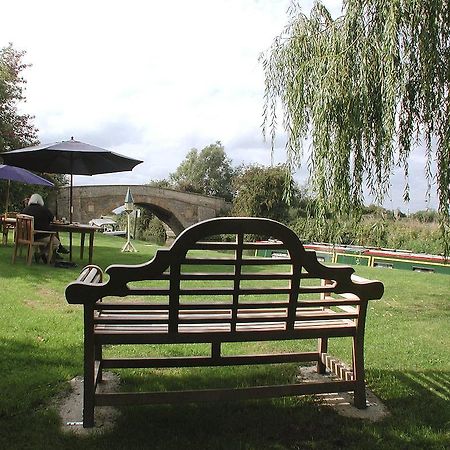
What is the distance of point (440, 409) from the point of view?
120 inches

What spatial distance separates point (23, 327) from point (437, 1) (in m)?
5.09

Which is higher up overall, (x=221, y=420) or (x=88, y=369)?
(x=88, y=369)

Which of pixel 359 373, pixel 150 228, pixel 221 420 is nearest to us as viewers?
pixel 221 420

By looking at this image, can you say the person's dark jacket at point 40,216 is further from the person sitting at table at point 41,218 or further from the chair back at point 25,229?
the chair back at point 25,229

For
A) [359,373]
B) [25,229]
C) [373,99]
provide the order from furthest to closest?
[25,229]
[373,99]
[359,373]

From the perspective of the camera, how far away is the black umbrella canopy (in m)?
8.53

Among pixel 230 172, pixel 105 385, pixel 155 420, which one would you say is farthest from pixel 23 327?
pixel 230 172

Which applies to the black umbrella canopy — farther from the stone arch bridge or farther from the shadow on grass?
the stone arch bridge

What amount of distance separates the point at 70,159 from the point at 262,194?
2213 centimetres

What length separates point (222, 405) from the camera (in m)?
2.98

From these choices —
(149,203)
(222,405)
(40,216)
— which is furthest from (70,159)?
(149,203)

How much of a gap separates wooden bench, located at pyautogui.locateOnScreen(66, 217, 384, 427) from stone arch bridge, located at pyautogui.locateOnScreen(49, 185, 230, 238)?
24.3 m

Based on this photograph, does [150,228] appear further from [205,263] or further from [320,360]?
[205,263]

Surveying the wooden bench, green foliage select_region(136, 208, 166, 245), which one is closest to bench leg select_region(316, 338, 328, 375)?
the wooden bench
